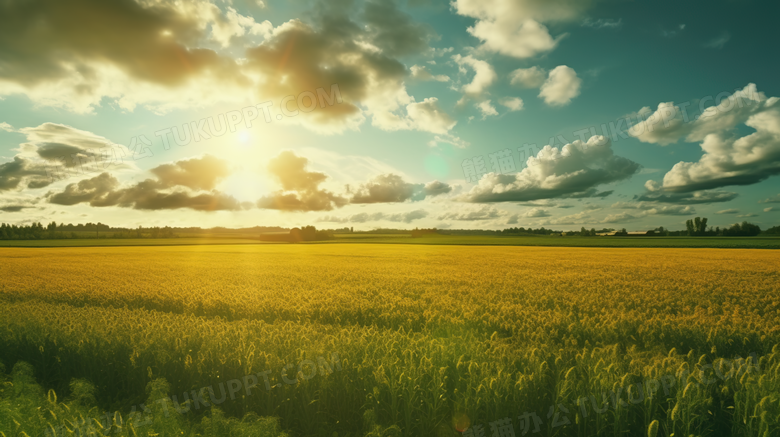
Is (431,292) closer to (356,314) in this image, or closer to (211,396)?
(356,314)

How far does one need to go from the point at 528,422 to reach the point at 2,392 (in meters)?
8.92

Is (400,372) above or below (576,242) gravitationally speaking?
above

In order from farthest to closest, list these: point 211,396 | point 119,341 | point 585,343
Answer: point 585,343
point 119,341
point 211,396

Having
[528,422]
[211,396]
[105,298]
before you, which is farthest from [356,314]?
[105,298]

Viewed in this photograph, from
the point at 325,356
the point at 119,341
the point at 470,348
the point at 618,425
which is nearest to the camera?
the point at 618,425

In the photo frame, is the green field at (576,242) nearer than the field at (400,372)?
No

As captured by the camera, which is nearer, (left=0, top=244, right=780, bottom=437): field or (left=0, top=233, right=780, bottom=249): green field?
(left=0, top=244, right=780, bottom=437): field

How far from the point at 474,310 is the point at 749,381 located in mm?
6253

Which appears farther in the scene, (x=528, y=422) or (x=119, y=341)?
(x=119, y=341)

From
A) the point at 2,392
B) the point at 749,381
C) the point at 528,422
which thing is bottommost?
the point at 2,392

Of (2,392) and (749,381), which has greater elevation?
(749,381)

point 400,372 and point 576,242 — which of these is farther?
point 576,242

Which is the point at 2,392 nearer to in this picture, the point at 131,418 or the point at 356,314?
the point at 131,418

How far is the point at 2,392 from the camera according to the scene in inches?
246
